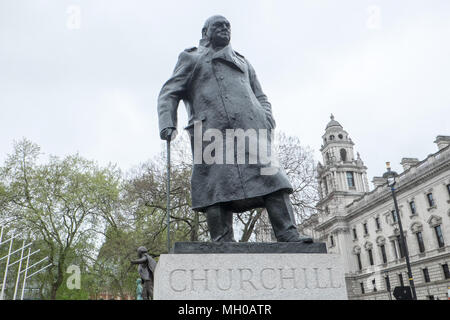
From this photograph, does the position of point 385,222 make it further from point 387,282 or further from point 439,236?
point 439,236

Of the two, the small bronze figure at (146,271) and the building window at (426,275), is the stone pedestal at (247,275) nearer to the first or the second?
the small bronze figure at (146,271)

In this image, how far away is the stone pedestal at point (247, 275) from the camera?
10.3 feet

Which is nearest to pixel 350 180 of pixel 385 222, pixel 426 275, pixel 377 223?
pixel 377 223

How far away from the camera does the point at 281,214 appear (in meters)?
3.86

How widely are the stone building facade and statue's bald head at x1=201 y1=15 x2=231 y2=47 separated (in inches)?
638

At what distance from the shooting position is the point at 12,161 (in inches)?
1131

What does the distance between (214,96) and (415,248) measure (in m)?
48.1

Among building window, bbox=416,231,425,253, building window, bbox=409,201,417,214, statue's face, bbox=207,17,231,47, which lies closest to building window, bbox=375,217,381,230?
building window, bbox=409,201,417,214

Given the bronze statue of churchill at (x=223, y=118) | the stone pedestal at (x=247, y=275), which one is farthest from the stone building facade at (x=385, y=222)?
the stone pedestal at (x=247, y=275)

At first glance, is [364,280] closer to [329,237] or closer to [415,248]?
[329,237]

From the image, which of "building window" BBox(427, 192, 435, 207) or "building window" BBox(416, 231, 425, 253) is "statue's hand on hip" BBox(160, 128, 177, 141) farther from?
"building window" BBox(416, 231, 425, 253)

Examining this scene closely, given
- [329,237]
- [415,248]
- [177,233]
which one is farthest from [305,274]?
[329,237]

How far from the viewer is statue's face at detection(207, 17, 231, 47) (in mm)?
4582
